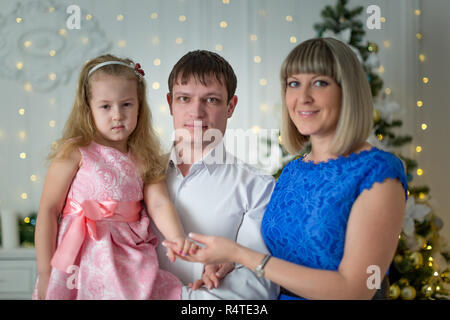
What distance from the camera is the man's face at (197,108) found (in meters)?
1.37

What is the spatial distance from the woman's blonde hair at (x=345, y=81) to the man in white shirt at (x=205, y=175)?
0.33m

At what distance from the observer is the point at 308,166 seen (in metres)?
1.28

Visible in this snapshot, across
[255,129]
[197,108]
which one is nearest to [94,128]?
[197,108]

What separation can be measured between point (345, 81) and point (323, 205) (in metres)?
0.36

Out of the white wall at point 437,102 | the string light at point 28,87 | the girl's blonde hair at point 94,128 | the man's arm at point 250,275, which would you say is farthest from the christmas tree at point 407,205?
the string light at point 28,87

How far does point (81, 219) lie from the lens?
1.17m

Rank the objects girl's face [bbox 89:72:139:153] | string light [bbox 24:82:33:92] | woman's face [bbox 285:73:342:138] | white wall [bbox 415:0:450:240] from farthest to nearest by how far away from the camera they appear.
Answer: white wall [bbox 415:0:450:240] < string light [bbox 24:82:33:92] < girl's face [bbox 89:72:139:153] < woman's face [bbox 285:73:342:138]

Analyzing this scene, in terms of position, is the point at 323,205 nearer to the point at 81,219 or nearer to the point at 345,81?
the point at 345,81

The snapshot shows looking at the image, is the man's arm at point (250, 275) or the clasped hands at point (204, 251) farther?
the man's arm at point (250, 275)

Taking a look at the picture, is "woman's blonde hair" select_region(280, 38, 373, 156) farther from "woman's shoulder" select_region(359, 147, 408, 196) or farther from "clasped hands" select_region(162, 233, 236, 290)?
"clasped hands" select_region(162, 233, 236, 290)

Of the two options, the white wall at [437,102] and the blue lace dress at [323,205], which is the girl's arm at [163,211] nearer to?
the blue lace dress at [323,205]

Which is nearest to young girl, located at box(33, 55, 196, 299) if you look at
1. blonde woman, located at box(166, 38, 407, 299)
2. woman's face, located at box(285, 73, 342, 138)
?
blonde woman, located at box(166, 38, 407, 299)

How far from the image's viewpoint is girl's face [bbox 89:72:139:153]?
1.28 meters

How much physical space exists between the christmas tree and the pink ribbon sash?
4.82 feet
